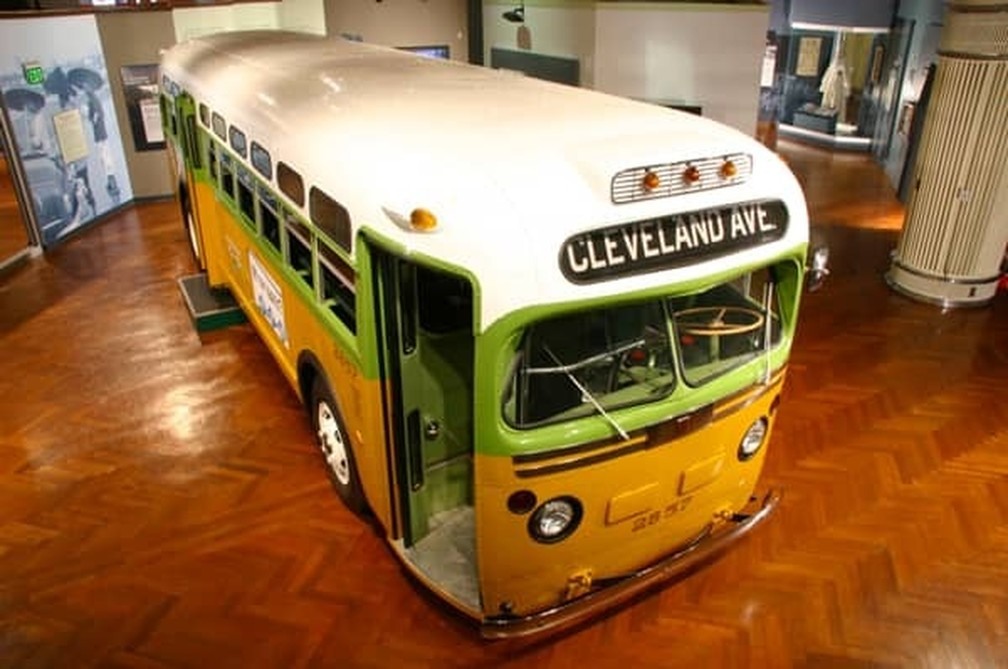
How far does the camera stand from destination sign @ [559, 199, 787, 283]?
262 centimetres

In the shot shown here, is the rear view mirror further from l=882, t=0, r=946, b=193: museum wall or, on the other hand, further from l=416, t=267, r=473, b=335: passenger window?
l=882, t=0, r=946, b=193: museum wall

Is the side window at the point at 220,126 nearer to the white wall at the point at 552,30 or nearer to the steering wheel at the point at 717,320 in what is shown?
the steering wheel at the point at 717,320

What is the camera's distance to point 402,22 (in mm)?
12570

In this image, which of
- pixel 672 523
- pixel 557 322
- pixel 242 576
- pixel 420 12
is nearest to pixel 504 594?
pixel 672 523

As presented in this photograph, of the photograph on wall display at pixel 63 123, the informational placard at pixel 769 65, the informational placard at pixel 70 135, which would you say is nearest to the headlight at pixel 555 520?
the photograph on wall display at pixel 63 123

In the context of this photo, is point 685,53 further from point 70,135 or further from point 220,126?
point 70,135

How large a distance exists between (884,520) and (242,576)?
361cm

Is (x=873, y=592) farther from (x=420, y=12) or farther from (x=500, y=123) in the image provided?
(x=420, y=12)

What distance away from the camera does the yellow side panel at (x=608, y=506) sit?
291 centimetres

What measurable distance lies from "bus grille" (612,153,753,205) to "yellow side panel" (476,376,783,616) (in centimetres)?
96

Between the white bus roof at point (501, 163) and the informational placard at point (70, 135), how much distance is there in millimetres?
5827

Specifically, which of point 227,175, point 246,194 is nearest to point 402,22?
point 227,175

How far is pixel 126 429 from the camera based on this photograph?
5.22 meters

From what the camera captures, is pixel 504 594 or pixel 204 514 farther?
pixel 204 514
